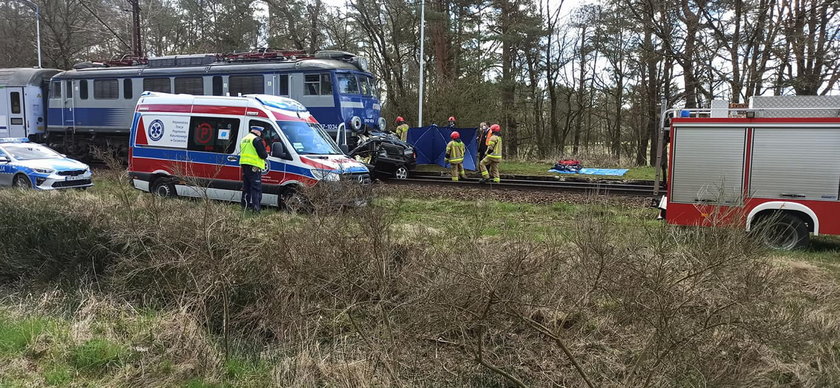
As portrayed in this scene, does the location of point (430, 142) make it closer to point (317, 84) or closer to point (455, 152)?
point (455, 152)

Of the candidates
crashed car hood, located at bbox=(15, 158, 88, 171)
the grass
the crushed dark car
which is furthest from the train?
crashed car hood, located at bbox=(15, 158, 88, 171)

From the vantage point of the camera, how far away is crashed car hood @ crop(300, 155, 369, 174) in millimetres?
10445

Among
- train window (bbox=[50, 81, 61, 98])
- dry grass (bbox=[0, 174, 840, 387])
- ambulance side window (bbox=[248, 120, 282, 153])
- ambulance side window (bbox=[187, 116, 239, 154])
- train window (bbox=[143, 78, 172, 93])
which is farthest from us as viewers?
train window (bbox=[50, 81, 61, 98])

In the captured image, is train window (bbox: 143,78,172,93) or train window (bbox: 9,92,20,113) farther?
train window (bbox: 9,92,20,113)

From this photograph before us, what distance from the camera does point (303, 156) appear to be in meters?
10.7

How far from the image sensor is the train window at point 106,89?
19156 mm

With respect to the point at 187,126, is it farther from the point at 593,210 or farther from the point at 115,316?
the point at 593,210

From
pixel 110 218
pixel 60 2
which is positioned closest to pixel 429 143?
pixel 110 218

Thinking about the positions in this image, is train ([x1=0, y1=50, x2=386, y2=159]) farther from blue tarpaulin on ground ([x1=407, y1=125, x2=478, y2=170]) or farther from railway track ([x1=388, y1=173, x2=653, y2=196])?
railway track ([x1=388, y1=173, x2=653, y2=196])

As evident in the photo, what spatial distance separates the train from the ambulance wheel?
493 centimetres

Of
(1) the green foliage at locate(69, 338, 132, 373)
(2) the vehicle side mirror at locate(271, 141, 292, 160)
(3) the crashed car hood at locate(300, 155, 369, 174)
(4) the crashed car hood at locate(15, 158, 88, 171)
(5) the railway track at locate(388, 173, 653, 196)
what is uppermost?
(2) the vehicle side mirror at locate(271, 141, 292, 160)

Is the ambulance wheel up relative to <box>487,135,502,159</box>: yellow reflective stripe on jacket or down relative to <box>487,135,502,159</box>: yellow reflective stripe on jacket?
down

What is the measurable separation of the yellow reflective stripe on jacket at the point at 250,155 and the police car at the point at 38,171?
6070 mm

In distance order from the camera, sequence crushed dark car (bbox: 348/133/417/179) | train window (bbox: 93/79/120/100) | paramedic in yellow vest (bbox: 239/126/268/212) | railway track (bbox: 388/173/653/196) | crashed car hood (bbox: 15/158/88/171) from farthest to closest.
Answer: train window (bbox: 93/79/120/100) → crushed dark car (bbox: 348/133/417/179) → railway track (bbox: 388/173/653/196) → crashed car hood (bbox: 15/158/88/171) → paramedic in yellow vest (bbox: 239/126/268/212)
